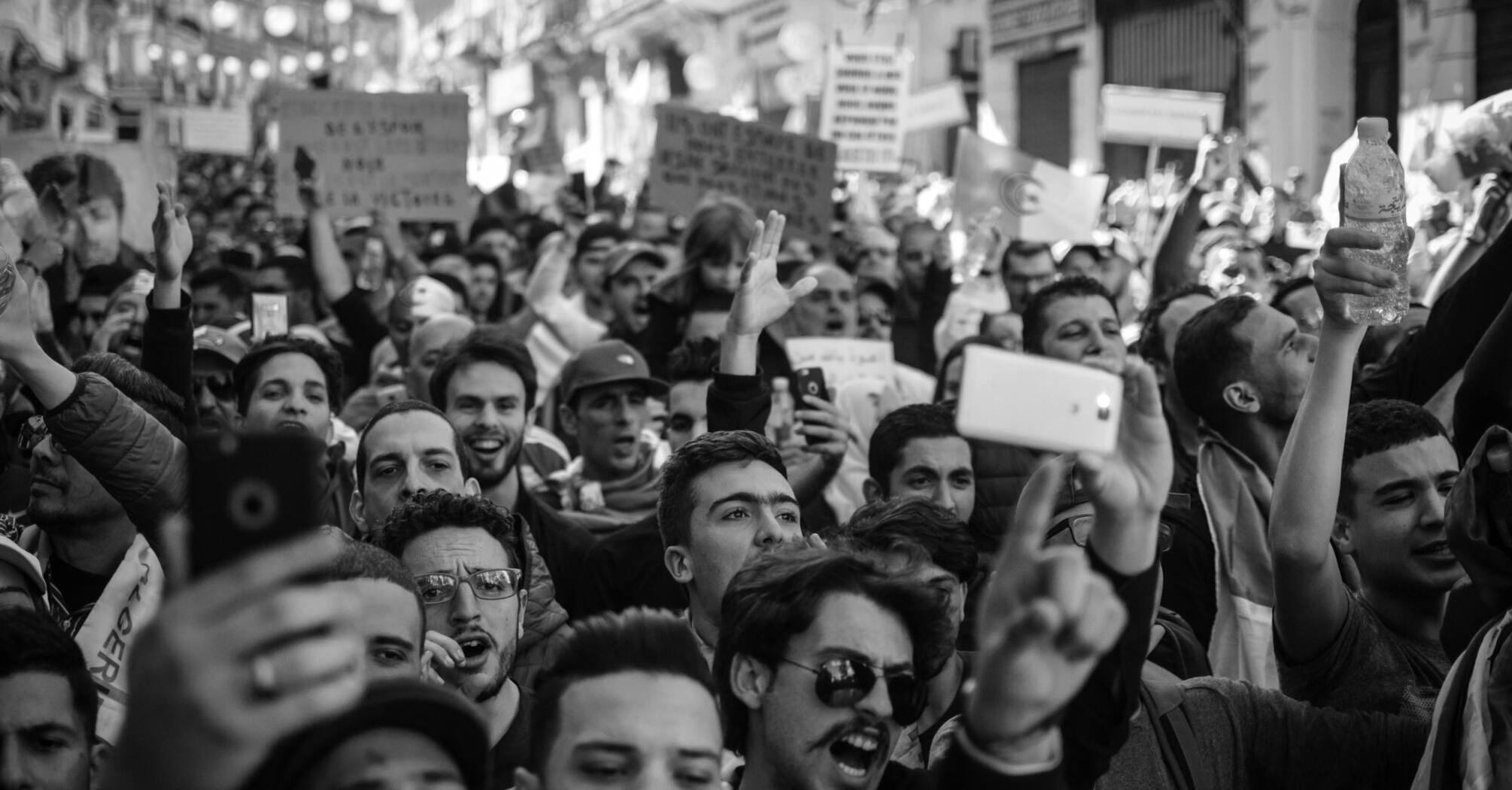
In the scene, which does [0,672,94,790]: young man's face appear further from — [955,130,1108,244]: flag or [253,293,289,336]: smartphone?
[955,130,1108,244]: flag

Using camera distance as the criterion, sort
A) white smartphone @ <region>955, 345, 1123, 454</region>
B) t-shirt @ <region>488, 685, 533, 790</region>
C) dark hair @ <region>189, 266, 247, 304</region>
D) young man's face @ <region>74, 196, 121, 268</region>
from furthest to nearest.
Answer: young man's face @ <region>74, 196, 121, 268</region> < dark hair @ <region>189, 266, 247, 304</region> < t-shirt @ <region>488, 685, 533, 790</region> < white smartphone @ <region>955, 345, 1123, 454</region>

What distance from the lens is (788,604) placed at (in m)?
3.23

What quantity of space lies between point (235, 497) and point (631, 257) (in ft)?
23.3

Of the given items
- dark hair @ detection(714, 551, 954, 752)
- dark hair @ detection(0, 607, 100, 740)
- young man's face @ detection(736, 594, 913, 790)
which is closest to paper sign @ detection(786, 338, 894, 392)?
dark hair @ detection(714, 551, 954, 752)

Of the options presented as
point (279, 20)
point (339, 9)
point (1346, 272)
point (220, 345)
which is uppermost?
point (339, 9)

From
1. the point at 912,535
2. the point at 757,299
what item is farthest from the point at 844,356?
the point at 912,535

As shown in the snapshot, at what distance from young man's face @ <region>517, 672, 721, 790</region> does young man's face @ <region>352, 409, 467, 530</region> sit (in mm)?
2249

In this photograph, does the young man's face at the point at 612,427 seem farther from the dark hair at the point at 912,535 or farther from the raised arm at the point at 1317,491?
the raised arm at the point at 1317,491

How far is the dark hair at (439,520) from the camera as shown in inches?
166

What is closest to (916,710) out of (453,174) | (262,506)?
(262,506)

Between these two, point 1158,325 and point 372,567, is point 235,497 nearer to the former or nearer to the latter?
point 372,567

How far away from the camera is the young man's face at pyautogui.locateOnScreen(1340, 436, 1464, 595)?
13.0 feet

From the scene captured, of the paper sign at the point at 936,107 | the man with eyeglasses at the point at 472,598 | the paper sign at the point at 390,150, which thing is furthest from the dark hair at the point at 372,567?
the paper sign at the point at 936,107

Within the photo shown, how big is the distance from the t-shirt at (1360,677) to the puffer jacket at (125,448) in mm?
2322
